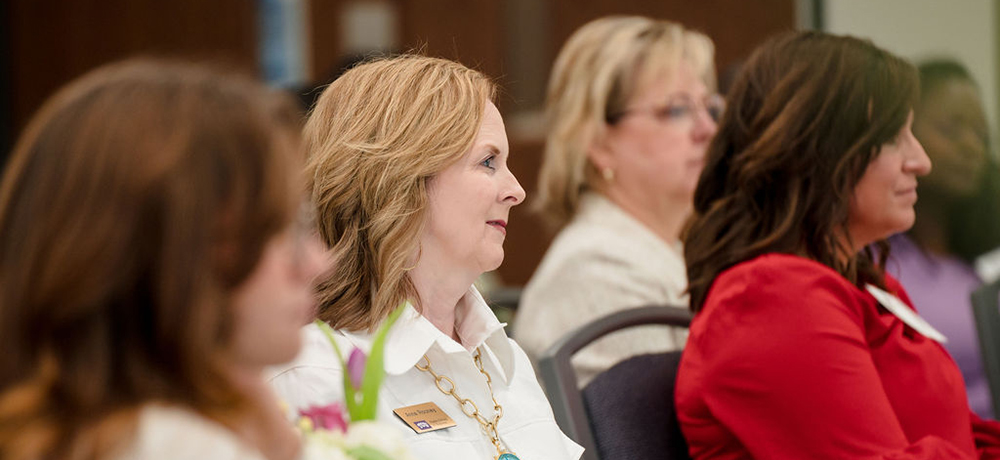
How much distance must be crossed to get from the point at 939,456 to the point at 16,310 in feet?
4.34

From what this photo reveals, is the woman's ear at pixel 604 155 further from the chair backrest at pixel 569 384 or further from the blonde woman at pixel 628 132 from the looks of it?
the chair backrest at pixel 569 384

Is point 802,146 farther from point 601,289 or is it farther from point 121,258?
point 121,258

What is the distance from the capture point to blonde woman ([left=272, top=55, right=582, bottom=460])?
1580 mm

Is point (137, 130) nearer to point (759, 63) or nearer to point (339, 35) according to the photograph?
point (759, 63)

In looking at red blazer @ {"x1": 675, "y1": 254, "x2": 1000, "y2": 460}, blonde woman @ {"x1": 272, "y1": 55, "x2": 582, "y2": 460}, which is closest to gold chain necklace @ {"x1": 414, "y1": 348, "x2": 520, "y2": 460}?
blonde woman @ {"x1": 272, "y1": 55, "x2": 582, "y2": 460}

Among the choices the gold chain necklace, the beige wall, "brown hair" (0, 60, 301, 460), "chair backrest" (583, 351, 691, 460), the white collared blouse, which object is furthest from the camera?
the beige wall

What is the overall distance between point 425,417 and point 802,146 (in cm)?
82

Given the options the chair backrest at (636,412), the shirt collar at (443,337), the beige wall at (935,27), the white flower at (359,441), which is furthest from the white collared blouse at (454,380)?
the beige wall at (935,27)

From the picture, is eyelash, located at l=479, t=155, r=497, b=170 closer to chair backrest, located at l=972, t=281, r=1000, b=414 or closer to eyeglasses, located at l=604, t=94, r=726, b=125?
chair backrest, located at l=972, t=281, r=1000, b=414

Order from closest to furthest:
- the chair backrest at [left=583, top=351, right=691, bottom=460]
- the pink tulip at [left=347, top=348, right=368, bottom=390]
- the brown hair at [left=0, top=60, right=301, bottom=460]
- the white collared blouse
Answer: the brown hair at [left=0, top=60, right=301, bottom=460] → the pink tulip at [left=347, top=348, right=368, bottom=390] → the white collared blouse → the chair backrest at [left=583, top=351, right=691, bottom=460]

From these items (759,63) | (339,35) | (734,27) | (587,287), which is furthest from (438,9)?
(759,63)

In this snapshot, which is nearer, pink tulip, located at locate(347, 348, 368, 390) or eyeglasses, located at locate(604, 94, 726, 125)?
pink tulip, located at locate(347, 348, 368, 390)

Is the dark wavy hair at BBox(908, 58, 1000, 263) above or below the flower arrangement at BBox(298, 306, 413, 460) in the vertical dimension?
below

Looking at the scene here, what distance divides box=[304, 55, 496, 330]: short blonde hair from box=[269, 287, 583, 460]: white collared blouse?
0.20ft
